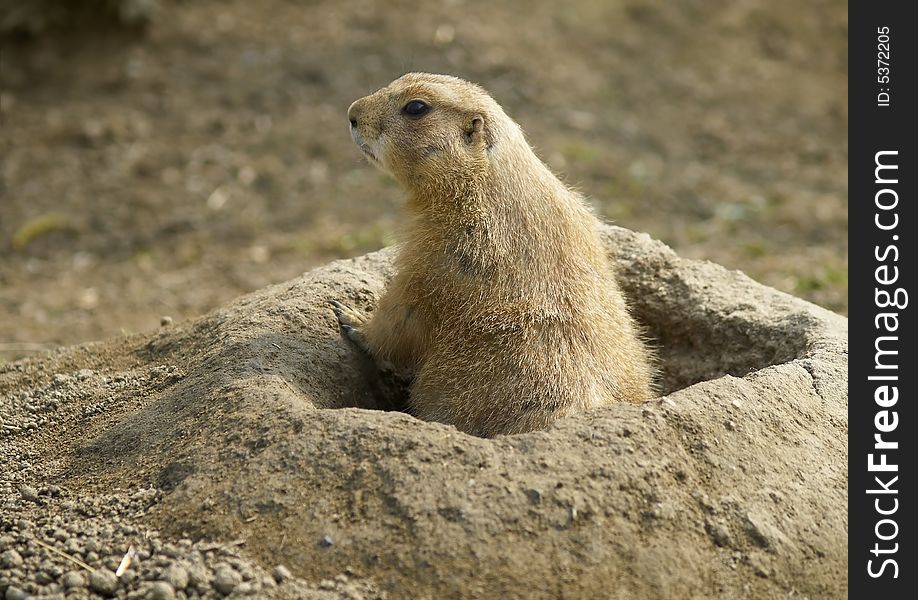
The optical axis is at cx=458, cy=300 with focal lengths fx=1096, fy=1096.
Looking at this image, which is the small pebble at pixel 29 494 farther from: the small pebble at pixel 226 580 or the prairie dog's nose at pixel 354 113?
the prairie dog's nose at pixel 354 113

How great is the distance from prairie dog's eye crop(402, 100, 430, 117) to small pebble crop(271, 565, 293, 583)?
260 cm

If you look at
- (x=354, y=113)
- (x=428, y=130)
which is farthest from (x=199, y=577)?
(x=354, y=113)

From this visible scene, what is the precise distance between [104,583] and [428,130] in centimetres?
277

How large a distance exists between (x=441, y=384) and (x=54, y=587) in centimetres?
203

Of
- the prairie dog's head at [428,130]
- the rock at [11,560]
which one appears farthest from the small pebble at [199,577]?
the prairie dog's head at [428,130]

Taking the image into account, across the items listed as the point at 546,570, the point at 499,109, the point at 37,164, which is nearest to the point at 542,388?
the point at 546,570

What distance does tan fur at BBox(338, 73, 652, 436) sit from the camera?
534 centimetres

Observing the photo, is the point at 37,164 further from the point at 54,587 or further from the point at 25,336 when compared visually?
the point at 54,587

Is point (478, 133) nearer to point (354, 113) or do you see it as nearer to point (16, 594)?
point (354, 113)

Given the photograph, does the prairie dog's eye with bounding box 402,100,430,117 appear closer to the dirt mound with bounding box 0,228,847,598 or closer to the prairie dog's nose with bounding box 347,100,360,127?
the prairie dog's nose with bounding box 347,100,360,127

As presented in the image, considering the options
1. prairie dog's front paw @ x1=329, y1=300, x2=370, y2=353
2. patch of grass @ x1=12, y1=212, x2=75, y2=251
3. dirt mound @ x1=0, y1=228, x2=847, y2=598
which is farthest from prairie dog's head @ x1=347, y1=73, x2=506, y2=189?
patch of grass @ x1=12, y1=212, x2=75, y2=251

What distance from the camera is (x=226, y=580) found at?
4227 millimetres

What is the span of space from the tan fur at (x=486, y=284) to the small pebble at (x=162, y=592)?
1670 millimetres

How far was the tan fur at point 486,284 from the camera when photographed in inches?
210
